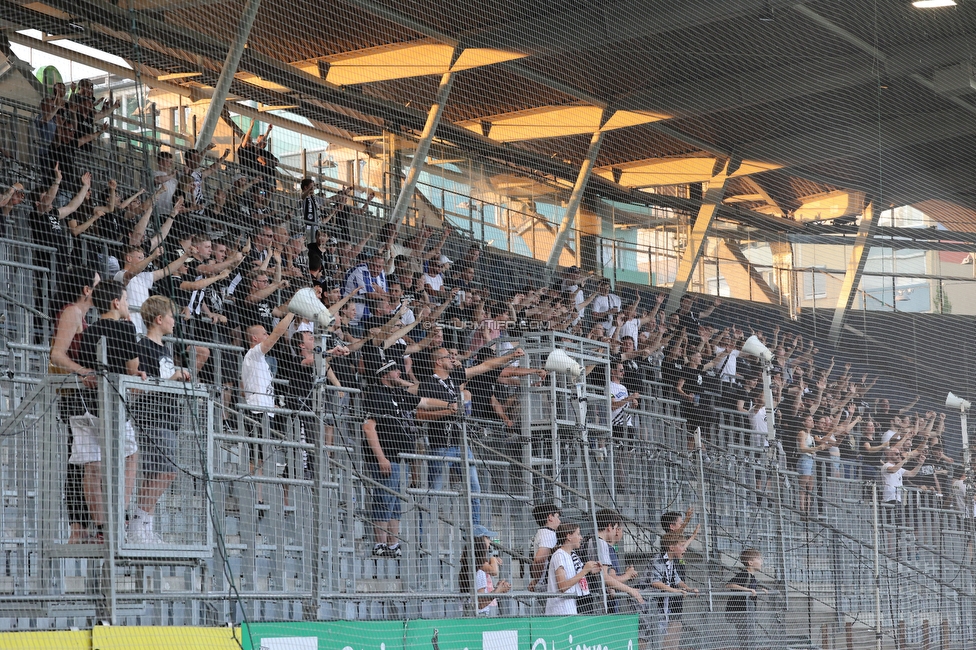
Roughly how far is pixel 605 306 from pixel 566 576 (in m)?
4.07

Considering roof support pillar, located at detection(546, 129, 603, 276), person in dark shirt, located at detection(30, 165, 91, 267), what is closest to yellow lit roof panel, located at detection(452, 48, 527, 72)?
roof support pillar, located at detection(546, 129, 603, 276)

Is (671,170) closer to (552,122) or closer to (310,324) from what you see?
(552,122)

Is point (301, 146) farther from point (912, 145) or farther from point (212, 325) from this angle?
point (912, 145)

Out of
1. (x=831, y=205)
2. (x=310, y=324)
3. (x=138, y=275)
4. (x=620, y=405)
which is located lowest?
(x=620, y=405)

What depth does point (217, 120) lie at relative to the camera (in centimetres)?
970

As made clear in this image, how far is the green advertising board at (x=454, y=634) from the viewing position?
5906 mm

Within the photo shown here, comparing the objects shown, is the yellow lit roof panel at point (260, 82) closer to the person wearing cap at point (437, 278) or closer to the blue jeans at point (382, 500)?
the person wearing cap at point (437, 278)

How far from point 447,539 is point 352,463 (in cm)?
99

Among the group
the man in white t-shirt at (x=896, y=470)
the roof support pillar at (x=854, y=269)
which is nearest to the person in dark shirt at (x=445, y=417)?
the man in white t-shirt at (x=896, y=470)

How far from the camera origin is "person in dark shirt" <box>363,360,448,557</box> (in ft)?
25.3

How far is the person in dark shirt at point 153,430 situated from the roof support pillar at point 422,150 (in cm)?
479

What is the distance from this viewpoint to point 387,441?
8078mm

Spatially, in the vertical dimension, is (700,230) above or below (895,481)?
above

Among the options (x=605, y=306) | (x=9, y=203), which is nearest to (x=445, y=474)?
(x=9, y=203)
